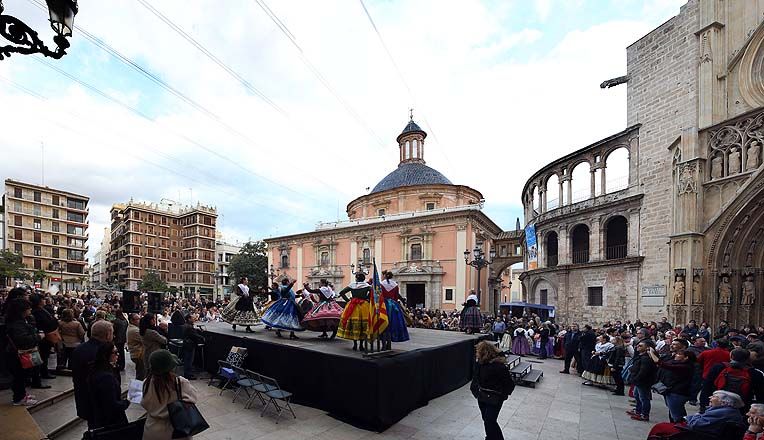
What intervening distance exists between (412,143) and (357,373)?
4261 centimetres

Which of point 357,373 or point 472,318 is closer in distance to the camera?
point 357,373

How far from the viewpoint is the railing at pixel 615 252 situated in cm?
2125

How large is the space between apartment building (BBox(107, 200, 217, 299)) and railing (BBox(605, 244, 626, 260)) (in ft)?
211

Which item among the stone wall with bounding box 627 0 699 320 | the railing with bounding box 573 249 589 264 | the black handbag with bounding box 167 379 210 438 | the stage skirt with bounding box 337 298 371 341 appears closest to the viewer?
the black handbag with bounding box 167 379 210 438

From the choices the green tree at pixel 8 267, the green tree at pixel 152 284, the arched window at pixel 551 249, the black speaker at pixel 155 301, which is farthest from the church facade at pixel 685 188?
the green tree at pixel 152 284

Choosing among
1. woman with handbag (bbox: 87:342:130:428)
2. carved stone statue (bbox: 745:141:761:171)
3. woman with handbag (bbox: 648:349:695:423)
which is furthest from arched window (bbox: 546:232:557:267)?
woman with handbag (bbox: 87:342:130:428)

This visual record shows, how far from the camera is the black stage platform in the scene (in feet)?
21.0

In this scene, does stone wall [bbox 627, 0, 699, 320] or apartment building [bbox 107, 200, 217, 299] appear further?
apartment building [bbox 107, 200, 217, 299]

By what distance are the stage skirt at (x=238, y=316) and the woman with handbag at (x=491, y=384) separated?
7.32 m

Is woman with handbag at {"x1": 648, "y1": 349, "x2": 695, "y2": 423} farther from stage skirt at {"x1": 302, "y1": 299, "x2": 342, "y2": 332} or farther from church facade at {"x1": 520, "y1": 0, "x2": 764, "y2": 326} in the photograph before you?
church facade at {"x1": 520, "y1": 0, "x2": 764, "y2": 326}

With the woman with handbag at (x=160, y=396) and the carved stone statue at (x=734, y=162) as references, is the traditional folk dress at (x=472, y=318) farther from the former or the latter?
the carved stone statue at (x=734, y=162)

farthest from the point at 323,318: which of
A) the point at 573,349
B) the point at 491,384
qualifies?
the point at 573,349

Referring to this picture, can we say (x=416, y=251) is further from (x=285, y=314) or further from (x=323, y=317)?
(x=323, y=317)

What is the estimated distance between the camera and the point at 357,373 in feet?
21.4
